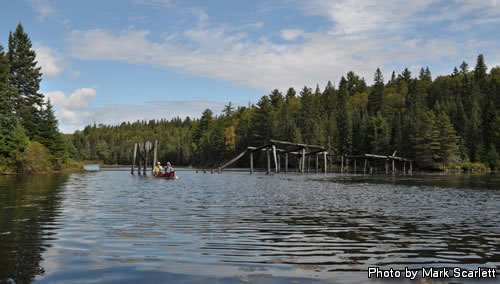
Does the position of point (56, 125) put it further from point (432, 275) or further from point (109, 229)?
point (432, 275)

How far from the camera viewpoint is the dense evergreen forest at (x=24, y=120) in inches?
2105

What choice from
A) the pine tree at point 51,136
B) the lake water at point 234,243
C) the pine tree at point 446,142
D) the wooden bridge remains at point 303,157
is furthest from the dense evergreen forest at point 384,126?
the lake water at point 234,243

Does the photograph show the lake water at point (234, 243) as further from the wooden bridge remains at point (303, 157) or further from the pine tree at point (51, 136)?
the pine tree at point (51, 136)

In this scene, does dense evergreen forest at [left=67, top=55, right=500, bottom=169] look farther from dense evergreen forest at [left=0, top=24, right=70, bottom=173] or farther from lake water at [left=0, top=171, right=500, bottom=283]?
lake water at [left=0, top=171, right=500, bottom=283]

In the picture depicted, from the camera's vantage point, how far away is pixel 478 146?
9469 centimetres

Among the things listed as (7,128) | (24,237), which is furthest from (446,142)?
(24,237)

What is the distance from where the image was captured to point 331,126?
389ft

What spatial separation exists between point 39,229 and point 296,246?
24.1ft

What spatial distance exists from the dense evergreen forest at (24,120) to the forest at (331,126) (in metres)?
0.15

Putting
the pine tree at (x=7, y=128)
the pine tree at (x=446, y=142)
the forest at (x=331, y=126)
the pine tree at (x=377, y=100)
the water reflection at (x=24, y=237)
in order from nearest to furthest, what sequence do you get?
1. the water reflection at (x=24, y=237)
2. the pine tree at (x=7, y=128)
3. the forest at (x=331, y=126)
4. the pine tree at (x=446, y=142)
5. the pine tree at (x=377, y=100)

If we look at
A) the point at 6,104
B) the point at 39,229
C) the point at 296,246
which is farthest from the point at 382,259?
the point at 6,104

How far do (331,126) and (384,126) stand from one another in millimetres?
17535

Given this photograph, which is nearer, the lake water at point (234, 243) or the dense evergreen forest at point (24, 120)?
the lake water at point (234, 243)

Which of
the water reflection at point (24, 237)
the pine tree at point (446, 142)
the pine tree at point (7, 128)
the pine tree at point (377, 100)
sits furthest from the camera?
the pine tree at point (377, 100)
